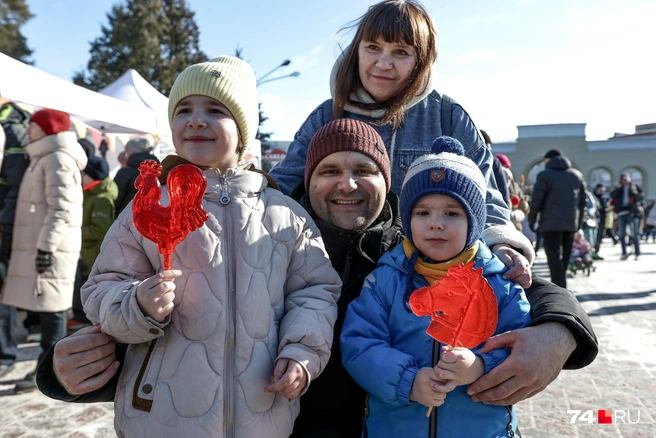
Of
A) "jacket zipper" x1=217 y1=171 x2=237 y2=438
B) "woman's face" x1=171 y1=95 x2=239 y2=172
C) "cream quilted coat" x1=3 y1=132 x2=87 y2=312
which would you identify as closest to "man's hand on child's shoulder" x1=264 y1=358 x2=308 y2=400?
"jacket zipper" x1=217 y1=171 x2=237 y2=438

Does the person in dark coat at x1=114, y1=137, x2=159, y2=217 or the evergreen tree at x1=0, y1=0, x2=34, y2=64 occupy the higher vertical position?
→ the evergreen tree at x1=0, y1=0, x2=34, y2=64

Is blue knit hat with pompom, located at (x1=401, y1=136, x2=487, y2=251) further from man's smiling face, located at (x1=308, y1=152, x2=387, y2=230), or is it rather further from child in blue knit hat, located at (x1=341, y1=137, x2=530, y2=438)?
man's smiling face, located at (x1=308, y1=152, x2=387, y2=230)

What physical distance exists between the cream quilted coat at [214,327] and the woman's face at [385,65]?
0.88 metres

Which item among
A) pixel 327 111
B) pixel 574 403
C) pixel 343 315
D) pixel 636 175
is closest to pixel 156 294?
pixel 343 315

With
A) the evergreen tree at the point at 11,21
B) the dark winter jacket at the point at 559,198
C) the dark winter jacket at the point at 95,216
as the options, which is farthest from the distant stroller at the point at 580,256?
the evergreen tree at the point at 11,21

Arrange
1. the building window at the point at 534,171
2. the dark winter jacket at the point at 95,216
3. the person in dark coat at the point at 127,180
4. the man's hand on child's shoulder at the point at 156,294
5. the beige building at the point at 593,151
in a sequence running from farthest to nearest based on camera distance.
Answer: the beige building at the point at 593,151 < the building window at the point at 534,171 < the person in dark coat at the point at 127,180 < the dark winter jacket at the point at 95,216 < the man's hand on child's shoulder at the point at 156,294

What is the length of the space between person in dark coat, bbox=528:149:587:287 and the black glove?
658 cm

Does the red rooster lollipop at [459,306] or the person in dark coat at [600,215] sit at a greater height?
the person in dark coat at [600,215]

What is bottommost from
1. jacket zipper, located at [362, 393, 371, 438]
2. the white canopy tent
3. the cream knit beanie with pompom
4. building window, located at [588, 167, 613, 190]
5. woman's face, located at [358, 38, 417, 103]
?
jacket zipper, located at [362, 393, 371, 438]

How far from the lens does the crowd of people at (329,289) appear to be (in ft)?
4.67

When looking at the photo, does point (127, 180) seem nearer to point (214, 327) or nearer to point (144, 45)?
point (214, 327)

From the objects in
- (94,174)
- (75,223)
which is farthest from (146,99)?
(75,223)

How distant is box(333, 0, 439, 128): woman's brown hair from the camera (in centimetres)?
203

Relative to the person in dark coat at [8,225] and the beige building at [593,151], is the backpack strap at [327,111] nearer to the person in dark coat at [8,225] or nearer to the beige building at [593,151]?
the person in dark coat at [8,225]
